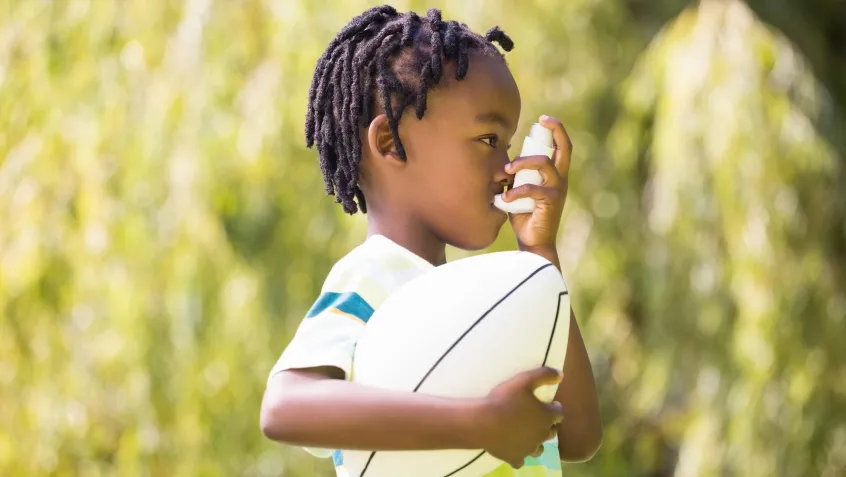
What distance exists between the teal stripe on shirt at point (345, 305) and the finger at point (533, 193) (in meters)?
0.23

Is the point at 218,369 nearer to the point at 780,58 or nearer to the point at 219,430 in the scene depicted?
the point at 219,430

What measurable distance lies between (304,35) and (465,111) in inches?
102

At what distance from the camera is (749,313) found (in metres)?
3.80

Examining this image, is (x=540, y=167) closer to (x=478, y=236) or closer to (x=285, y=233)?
(x=478, y=236)

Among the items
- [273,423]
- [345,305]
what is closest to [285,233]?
[345,305]

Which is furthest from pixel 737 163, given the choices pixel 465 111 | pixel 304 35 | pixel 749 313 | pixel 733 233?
pixel 465 111

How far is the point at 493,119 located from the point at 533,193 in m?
0.11

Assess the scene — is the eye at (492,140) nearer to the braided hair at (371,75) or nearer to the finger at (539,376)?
the braided hair at (371,75)

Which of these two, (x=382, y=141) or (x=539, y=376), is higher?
(x=382, y=141)

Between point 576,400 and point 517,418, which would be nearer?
point 517,418

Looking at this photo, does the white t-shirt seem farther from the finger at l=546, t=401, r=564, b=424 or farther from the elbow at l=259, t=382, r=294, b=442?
the finger at l=546, t=401, r=564, b=424

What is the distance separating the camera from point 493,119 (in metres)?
1.41

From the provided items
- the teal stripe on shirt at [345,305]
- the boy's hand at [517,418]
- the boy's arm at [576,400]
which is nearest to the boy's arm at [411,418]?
the boy's hand at [517,418]

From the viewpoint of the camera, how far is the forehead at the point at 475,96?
1.40m
